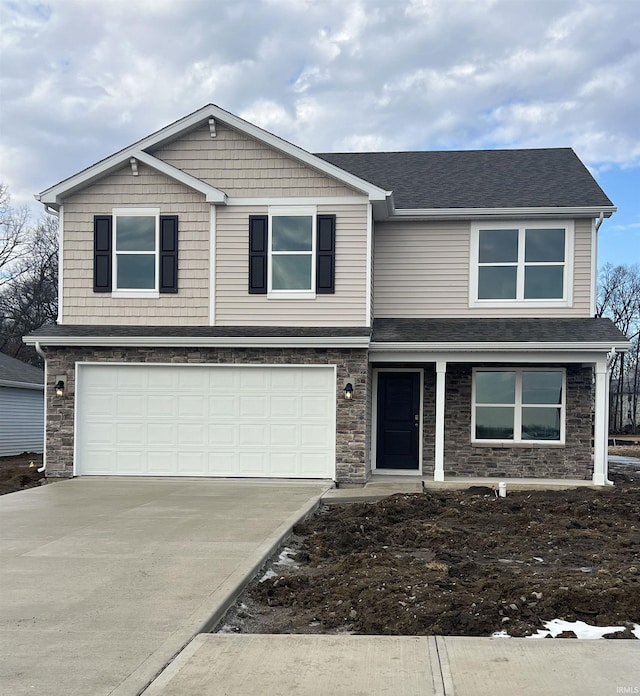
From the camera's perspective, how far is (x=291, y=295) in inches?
556

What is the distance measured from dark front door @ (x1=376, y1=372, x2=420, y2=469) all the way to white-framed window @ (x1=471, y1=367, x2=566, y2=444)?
4.06 ft

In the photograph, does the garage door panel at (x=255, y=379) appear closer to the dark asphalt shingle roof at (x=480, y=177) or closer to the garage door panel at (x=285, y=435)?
the garage door panel at (x=285, y=435)

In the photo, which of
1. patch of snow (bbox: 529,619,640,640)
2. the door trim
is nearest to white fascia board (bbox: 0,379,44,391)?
the door trim

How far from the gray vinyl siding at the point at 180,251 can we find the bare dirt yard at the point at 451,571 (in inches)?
206

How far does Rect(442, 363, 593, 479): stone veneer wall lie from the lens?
1460cm

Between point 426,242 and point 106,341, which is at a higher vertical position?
point 426,242

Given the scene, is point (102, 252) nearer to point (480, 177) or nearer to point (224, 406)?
point (224, 406)

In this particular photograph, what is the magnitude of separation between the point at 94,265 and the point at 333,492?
638 centimetres

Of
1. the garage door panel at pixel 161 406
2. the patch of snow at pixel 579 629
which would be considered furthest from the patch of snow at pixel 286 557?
the garage door panel at pixel 161 406

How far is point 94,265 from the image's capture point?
1436 centimetres

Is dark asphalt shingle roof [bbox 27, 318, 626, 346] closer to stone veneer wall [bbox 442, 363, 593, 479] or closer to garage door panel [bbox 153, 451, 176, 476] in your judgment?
stone veneer wall [bbox 442, 363, 593, 479]

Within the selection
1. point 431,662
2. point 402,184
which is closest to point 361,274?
point 402,184

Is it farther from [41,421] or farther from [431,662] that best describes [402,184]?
[41,421]

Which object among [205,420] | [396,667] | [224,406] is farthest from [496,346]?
[396,667]
